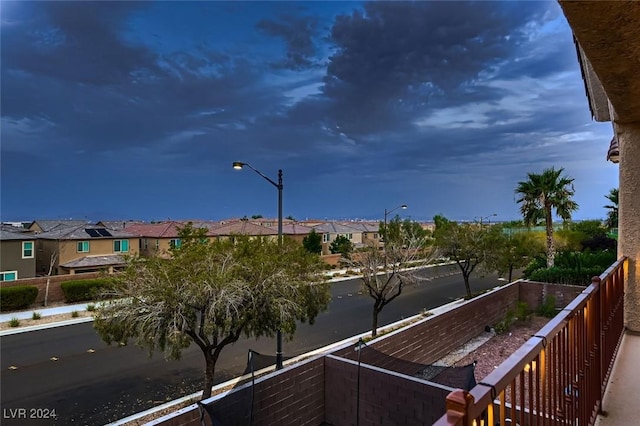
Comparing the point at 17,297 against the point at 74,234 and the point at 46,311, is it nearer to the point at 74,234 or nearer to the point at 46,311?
the point at 46,311

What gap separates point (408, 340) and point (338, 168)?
11804 cm

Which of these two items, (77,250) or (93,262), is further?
(77,250)

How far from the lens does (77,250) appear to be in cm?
3086

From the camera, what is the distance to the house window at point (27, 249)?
87.0ft

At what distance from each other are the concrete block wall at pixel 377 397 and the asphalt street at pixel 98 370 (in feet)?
13.6

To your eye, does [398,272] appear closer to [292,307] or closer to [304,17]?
[292,307]

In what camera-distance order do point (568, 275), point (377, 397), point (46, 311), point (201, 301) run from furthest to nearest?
point (46, 311) < point (568, 275) < point (201, 301) < point (377, 397)

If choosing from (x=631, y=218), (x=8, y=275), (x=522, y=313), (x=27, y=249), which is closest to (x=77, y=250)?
(x=27, y=249)

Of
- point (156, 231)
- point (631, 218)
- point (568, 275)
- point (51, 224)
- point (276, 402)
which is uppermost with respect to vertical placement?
point (631, 218)

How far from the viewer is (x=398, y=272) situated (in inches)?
672

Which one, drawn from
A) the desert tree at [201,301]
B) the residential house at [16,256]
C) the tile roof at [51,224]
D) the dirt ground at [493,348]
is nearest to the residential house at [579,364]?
the desert tree at [201,301]

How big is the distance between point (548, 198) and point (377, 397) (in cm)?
2226

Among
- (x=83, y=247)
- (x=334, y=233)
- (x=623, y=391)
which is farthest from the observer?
(x=334, y=233)

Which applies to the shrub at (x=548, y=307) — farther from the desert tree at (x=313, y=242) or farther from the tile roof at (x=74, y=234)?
the tile roof at (x=74, y=234)
